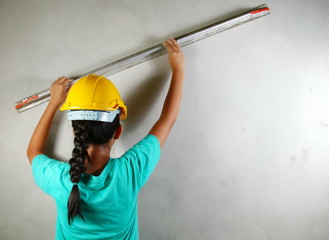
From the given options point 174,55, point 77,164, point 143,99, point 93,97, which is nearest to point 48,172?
point 77,164

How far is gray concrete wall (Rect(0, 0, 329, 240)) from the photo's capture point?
117 cm

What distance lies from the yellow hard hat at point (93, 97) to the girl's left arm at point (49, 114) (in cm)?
26

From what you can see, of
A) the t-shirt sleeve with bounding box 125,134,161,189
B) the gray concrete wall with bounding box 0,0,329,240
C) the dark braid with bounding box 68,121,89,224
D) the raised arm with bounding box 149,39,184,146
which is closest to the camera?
the dark braid with bounding box 68,121,89,224

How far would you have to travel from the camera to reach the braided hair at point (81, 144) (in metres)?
0.80

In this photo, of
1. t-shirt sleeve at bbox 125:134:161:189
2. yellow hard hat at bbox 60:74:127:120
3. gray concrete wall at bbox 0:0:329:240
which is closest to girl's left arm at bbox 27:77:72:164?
gray concrete wall at bbox 0:0:329:240

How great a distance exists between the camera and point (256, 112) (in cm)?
119

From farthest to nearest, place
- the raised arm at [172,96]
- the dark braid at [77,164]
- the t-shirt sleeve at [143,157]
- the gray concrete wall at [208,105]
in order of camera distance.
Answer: the gray concrete wall at [208,105]
the raised arm at [172,96]
the t-shirt sleeve at [143,157]
the dark braid at [77,164]

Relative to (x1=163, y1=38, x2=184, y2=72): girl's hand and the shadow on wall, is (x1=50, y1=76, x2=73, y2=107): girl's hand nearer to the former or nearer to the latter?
the shadow on wall

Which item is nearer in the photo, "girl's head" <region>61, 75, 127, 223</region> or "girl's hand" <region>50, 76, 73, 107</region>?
"girl's head" <region>61, 75, 127, 223</region>

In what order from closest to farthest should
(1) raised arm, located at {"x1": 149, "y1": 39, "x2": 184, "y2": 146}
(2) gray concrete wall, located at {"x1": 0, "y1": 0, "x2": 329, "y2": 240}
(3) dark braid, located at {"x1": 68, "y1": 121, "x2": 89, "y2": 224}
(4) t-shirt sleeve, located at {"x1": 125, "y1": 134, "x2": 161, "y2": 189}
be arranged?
1. (3) dark braid, located at {"x1": 68, "y1": 121, "x2": 89, "y2": 224}
2. (4) t-shirt sleeve, located at {"x1": 125, "y1": 134, "x2": 161, "y2": 189}
3. (1) raised arm, located at {"x1": 149, "y1": 39, "x2": 184, "y2": 146}
4. (2) gray concrete wall, located at {"x1": 0, "y1": 0, "x2": 329, "y2": 240}

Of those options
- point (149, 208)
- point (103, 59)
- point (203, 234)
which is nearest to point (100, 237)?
point (149, 208)

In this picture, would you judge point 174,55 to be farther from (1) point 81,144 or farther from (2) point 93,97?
(1) point 81,144

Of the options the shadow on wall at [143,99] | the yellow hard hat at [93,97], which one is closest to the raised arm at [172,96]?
the shadow on wall at [143,99]

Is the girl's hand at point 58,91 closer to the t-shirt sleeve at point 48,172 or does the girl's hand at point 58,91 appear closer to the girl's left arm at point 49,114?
the girl's left arm at point 49,114
